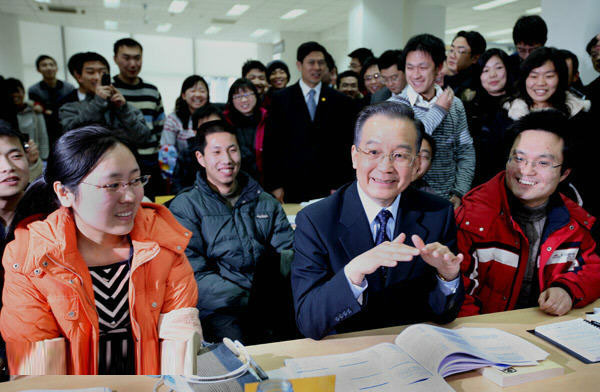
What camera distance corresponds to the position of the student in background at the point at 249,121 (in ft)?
11.0

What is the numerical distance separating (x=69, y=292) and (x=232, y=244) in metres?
0.91

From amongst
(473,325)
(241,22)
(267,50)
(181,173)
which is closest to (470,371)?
(473,325)

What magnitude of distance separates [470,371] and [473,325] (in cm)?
29

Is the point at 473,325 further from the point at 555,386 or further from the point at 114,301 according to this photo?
the point at 114,301

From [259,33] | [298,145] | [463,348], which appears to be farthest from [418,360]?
[259,33]

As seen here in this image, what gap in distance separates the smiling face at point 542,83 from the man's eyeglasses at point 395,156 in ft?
5.14

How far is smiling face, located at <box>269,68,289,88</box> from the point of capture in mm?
4902

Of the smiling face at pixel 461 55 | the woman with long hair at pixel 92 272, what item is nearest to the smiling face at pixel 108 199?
the woman with long hair at pixel 92 272

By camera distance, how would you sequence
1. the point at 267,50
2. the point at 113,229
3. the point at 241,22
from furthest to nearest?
the point at 267,50 < the point at 241,22 < the point at 113,229

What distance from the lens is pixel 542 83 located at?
2.43 m

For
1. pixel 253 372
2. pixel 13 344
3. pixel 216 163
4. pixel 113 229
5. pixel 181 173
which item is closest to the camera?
pixel 253 372

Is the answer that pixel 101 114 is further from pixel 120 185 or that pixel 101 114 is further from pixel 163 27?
pixel 163 27

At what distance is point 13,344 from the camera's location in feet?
3.83

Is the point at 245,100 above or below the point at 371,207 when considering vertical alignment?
above
